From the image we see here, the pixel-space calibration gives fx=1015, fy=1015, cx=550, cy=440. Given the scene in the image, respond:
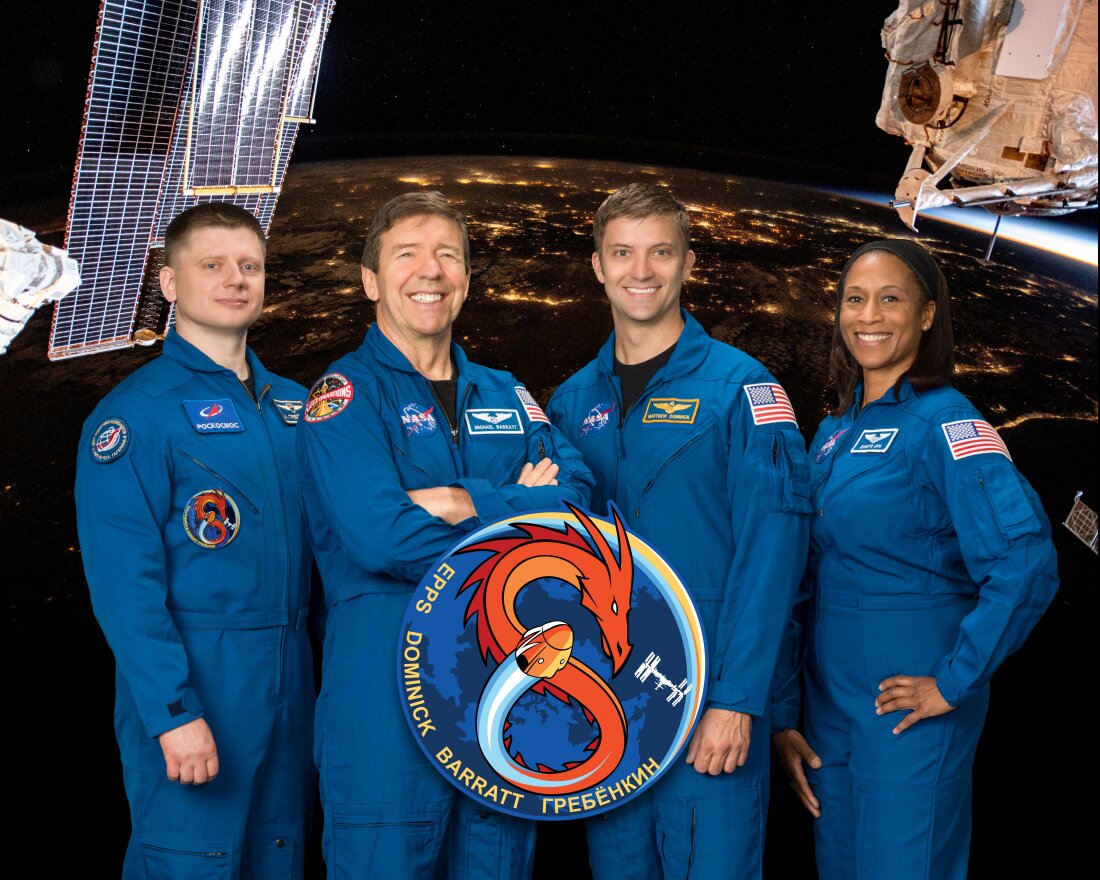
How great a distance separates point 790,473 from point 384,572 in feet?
3.59

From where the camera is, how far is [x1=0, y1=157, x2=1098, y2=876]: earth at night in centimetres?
394

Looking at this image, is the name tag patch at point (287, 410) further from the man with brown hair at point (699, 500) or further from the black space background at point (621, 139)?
the black space background at point (621, 139)

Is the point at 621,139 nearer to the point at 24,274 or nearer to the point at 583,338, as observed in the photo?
the point at 583,338

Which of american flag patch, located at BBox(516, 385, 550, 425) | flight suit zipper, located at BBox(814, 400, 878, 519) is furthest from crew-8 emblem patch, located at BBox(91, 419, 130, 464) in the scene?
flight suit zipper, located at BBox(814, 400, 878, 519)

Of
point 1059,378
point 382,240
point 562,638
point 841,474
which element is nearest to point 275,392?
point 382,240

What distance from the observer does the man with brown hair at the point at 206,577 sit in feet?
8.70

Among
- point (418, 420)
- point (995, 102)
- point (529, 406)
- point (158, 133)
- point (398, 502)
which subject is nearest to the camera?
point (398, 502)

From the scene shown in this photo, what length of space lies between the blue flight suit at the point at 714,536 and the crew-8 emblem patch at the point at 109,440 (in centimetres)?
130

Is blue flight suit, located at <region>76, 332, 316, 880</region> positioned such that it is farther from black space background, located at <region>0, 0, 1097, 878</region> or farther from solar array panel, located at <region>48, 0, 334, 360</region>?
black space background, located at <region>0, 0, 1097, 878</region>

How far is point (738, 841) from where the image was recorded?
8.87 ft

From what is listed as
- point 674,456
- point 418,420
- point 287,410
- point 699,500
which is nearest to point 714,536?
point 699,500

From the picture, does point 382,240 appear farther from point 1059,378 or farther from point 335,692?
point 1059,378

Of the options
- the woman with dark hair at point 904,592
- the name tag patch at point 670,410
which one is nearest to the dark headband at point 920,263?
the woman with dark hair at point 904,592

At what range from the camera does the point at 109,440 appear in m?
2.74
